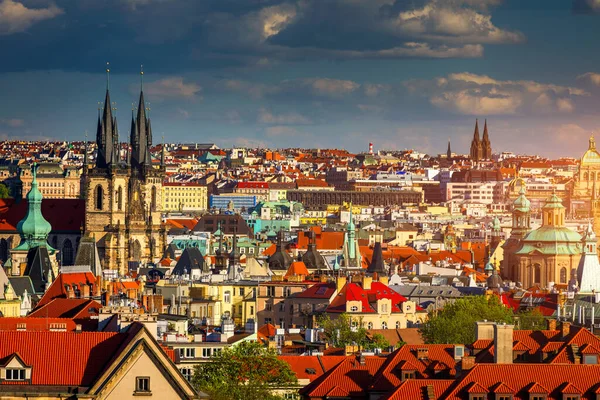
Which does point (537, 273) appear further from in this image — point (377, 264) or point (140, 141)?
point (140, 141)

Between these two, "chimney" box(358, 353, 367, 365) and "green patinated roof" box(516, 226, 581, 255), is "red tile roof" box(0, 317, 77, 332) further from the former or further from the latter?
"green patinated roof" box(516, 226, 581, 255)

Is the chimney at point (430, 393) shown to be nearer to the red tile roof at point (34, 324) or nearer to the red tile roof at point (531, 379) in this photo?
the red tile roof at point (531, 379)

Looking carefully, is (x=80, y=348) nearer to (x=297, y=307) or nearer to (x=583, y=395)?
(x=583, y=395)

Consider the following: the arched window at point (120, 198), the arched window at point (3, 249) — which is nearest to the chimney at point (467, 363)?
the arched window at point (3, 249)

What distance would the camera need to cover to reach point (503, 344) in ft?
148

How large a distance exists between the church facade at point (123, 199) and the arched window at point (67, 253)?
1.59m

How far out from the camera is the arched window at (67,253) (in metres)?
129

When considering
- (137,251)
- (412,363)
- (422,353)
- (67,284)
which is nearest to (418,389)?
(412,363)

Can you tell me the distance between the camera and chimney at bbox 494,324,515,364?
1767 inches

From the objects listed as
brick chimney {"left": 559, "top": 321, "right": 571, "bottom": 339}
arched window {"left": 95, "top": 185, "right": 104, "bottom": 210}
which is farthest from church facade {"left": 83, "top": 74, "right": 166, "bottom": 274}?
brick chimney {"left": 559, "top": 321, "right": 571, "bottom": 339}

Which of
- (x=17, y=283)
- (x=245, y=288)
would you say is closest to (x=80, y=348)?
(x=17, y=283)

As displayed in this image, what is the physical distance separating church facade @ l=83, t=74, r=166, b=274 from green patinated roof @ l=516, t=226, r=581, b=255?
24274 millimetres

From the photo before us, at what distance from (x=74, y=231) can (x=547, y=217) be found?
30.9 metres

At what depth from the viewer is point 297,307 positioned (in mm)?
87562
